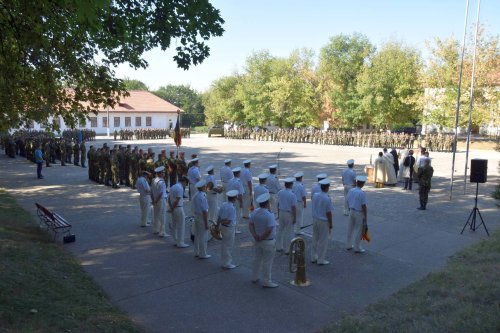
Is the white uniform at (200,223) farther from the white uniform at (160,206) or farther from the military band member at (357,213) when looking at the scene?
the military band member at (357,213)

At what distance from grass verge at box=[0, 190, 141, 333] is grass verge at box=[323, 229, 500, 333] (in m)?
3.40

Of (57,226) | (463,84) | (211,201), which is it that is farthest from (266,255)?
(463,84)

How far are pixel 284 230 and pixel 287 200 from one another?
866 millimetres

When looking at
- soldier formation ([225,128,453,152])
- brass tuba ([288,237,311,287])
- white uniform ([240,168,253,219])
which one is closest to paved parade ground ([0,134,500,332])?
brass tuba ([288,237,311,287])

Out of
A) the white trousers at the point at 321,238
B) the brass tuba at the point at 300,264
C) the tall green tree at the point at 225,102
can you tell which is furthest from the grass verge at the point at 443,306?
the tall green tree at the point at 225,102

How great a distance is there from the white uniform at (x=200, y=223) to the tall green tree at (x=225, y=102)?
5449cm

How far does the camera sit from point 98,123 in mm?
62531

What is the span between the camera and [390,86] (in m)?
45.3

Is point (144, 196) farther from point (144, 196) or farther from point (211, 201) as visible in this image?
point (211, 201)

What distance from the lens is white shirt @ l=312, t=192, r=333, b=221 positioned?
8836 millimetres

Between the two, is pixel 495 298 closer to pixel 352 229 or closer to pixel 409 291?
pixel 409 291

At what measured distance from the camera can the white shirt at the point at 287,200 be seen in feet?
29.8

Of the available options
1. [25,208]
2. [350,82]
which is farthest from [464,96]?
[25,208]

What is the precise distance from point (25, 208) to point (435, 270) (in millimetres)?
12669
